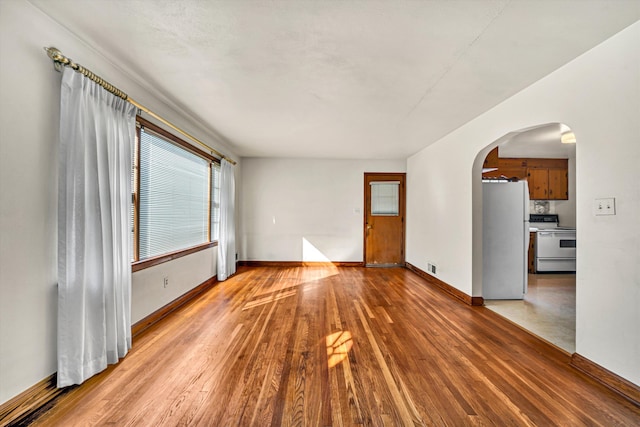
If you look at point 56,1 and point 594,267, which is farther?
point 594,267

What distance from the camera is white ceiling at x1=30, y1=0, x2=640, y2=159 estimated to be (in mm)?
1628

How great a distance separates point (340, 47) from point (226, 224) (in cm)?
367

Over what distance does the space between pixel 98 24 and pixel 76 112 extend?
2.03ft

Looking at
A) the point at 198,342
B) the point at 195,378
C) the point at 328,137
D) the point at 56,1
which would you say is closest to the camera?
the point at 56,1

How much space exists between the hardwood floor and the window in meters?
0.94

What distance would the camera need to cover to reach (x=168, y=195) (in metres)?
3.25

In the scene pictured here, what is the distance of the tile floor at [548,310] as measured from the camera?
2.61m

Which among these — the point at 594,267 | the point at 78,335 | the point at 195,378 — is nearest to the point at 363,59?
the point at 594,267

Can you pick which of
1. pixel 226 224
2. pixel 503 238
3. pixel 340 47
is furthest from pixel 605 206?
pixel 226 224

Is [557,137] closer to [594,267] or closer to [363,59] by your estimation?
[594,267]

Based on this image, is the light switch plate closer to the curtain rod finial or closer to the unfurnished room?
the unfurnished room

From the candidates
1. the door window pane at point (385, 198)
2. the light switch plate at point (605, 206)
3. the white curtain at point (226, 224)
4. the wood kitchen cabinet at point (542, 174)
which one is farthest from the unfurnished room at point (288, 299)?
the wood kitchen cabinet at point (542, 174)

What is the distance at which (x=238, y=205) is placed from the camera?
5980 millimetres

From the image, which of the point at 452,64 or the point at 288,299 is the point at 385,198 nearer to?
the point at 288,299
